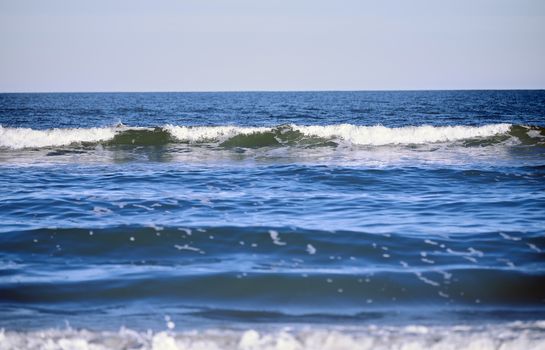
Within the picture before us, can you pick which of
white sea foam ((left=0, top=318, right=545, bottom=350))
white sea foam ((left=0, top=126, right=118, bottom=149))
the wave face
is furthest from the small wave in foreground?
white sea foam ((left=0, top=126, right=118, bottom=149))

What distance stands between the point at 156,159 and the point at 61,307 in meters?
11.8

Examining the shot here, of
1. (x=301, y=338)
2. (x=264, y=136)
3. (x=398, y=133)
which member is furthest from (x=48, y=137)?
(x=301, y=338)

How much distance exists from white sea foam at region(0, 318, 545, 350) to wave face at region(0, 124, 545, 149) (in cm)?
1570

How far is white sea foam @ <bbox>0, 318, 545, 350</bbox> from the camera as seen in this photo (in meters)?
3.78

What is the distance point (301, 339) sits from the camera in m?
3.89

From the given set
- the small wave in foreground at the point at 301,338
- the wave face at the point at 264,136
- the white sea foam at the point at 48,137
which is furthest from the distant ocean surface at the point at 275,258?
the white sea foam at the point at 48,137

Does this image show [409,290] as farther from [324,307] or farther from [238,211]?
[238,211]

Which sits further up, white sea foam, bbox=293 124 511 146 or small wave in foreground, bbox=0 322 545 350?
white sea foam, bbox=293 124 511 146

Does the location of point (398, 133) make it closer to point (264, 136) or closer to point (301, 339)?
point (264, 136)

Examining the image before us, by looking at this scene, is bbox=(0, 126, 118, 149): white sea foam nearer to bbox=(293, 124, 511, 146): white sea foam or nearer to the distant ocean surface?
the distant ocean surface

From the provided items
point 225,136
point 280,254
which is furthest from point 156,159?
point 280,254

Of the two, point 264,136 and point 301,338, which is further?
point 264,136

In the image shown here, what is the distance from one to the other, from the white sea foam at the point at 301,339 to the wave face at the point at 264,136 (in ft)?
51.5

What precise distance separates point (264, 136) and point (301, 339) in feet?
56.3
